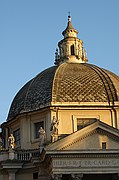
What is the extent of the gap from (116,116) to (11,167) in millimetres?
9901

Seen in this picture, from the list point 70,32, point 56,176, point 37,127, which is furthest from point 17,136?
point 70,32

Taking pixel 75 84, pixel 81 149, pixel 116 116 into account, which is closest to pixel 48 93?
pixel 75 84

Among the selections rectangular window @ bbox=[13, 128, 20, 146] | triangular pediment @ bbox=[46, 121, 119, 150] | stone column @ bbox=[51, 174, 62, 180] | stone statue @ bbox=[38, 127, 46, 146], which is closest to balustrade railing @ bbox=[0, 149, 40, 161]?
stone statue @ bbox=[38, 127, 46, 146]

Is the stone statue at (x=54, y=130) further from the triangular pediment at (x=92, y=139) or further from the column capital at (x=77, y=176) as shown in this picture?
the column capital at (x=77, y=176)

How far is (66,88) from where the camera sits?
45156mm

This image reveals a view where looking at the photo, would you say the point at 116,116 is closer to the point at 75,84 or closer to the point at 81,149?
the point at 75,84

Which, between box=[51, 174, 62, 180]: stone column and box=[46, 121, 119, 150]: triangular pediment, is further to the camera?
box=[46, 121, 119, 150]: triangular pediment

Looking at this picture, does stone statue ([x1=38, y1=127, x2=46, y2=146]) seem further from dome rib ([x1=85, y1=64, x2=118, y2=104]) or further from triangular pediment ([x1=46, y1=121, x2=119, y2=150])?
dome rib ([x1=85, y1=64, x2=118, y2=104])

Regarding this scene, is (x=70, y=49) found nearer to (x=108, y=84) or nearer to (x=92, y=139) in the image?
(x=108, y=84)

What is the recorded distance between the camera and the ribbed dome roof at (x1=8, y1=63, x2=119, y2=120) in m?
44.5

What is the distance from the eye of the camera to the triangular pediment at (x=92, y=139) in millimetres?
37562

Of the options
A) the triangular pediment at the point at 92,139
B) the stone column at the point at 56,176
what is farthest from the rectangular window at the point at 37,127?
the stone column at the point at 56,176

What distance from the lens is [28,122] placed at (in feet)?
147

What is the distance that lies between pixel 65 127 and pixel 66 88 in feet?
12.3
